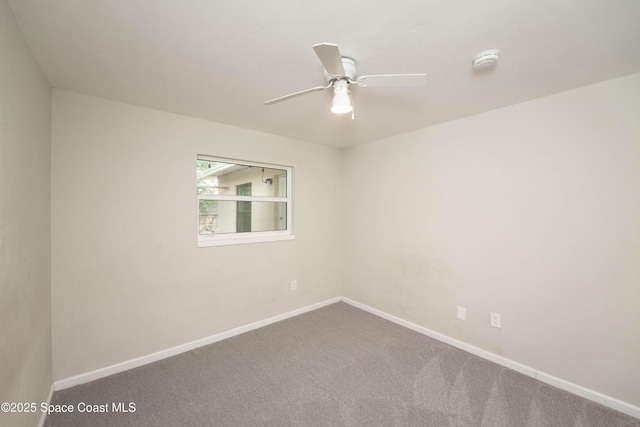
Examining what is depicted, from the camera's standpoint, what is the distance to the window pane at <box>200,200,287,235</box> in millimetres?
2889

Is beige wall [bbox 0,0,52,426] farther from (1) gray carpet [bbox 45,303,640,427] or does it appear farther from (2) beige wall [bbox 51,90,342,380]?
(1) gray carpet [bbox 45,303,640,427]

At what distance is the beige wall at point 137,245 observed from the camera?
208cm

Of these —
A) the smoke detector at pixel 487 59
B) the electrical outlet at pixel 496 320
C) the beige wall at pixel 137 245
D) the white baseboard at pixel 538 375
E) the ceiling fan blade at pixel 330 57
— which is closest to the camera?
the ceiling fan blade at pixel 330 57

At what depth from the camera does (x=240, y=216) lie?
10.3ft

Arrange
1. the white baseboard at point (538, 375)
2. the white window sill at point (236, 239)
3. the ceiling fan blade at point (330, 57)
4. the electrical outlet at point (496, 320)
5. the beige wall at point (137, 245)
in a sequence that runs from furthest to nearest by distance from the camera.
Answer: the white window sill at point (236, 239), the electrical outlet at point (496, 320), the beige wall at point (137, 245), the white baseboard at point (538, 375), the ceiling fan blade at point (330, 57)

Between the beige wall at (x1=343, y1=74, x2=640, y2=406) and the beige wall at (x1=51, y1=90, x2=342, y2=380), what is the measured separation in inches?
67.2

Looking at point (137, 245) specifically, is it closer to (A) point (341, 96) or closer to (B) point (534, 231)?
(A) point (341, 96)

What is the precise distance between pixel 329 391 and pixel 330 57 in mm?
2215

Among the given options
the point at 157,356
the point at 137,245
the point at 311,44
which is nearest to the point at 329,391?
the point at 157,356

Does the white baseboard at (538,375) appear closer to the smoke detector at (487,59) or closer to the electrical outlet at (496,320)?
the electrical outlet at (496,320)

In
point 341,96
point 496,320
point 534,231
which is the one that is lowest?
point 496,320

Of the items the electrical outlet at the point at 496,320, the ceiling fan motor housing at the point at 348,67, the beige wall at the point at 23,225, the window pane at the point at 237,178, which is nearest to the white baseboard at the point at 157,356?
the beige wall at the point at 23,225

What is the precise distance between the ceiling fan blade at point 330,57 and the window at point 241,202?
1.88 metres

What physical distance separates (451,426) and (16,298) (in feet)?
8.30
